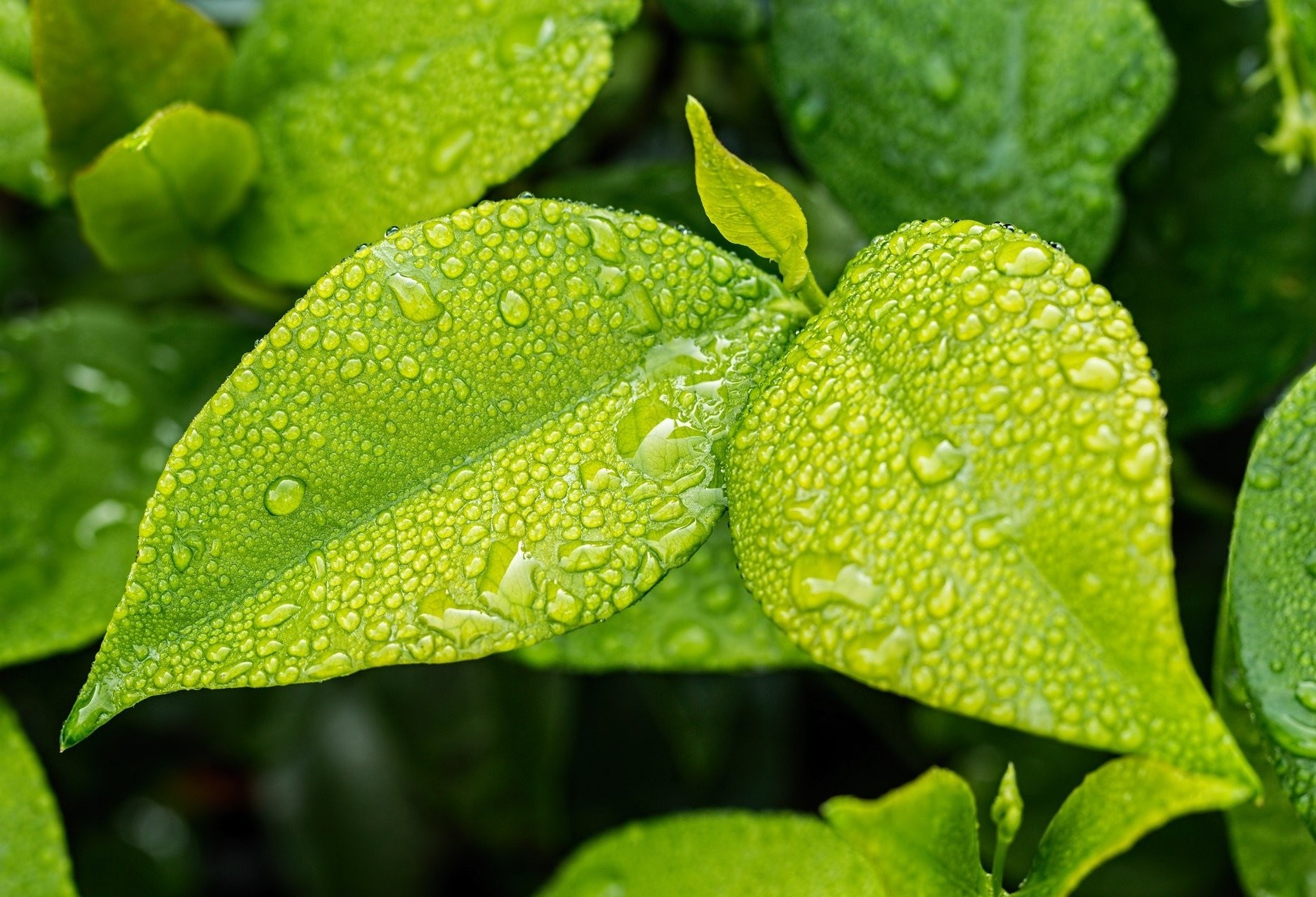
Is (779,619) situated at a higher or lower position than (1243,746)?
higher

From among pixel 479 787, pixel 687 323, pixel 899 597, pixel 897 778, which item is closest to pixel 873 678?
pixel 899 597

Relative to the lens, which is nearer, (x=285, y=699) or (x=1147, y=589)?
(x=1147, y=589)

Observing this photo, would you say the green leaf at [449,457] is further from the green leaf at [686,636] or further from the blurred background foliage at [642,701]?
the blurred background foliage at [642,701]

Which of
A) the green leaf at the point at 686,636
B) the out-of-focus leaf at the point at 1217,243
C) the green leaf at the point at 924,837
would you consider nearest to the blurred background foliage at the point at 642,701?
the out-of-focus leaf at the point at 1217,243

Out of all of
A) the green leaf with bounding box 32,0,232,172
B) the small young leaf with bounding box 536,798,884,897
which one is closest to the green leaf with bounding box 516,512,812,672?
the small young leaf with bounding box 536,798,884,897

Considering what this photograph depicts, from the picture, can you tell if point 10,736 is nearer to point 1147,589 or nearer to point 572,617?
point 572,617

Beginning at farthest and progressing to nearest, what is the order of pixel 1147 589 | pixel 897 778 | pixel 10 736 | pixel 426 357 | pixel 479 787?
pixel 479 787 → pixel 897 778 → pixel 10 736 → pixel 426 357 → pixel 1147 589

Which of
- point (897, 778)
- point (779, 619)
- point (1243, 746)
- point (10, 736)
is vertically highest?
point (779, 619)
